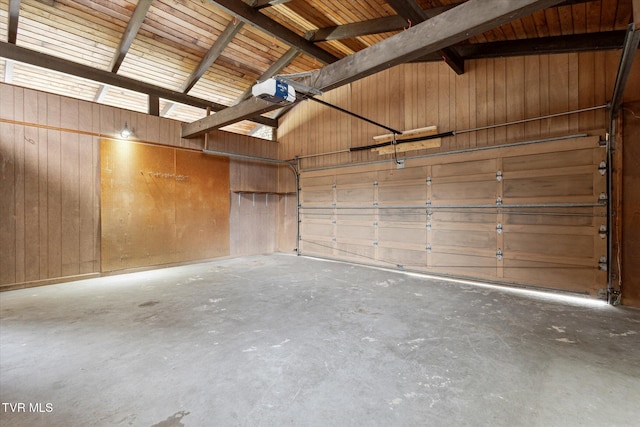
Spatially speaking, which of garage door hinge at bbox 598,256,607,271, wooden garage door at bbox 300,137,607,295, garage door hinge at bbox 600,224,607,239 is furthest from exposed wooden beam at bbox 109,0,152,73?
garage door hinge at bbox 598,256,607,271

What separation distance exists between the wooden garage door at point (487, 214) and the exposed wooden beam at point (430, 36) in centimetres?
248

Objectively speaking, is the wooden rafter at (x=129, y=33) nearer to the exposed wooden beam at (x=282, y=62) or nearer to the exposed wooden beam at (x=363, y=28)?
the exposed wooden beam at (x=282, y=62)

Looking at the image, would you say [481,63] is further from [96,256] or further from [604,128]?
[96,256]

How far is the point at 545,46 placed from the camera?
3.84 m

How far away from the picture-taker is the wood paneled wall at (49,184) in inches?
161

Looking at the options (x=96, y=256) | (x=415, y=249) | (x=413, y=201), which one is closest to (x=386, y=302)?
(x=415, y=249)

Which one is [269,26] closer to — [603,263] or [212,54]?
[212,54]

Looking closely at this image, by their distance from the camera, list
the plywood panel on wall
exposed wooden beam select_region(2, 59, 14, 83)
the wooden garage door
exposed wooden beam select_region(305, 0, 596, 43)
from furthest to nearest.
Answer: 1. exposed wooden beam select_region(2, 59, 14, 83)
2. the plywood panel on wall
3. exposed wooden beam select_region(305, 0, 596, 43)
4. the wooden garage door

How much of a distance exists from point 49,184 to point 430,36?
17.9 feet

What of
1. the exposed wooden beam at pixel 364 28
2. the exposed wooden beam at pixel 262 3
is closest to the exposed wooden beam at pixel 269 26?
the exposed wooden beam at pixel 262 3

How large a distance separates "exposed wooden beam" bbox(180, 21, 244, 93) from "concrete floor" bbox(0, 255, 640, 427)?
3987mm

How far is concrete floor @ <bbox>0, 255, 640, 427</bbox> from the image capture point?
5.30ft

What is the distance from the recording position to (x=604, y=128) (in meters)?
3.59

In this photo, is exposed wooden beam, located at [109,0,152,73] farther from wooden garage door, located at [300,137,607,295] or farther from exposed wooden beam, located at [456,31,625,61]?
exposed wooden beam, located at [456,31,625,61]
